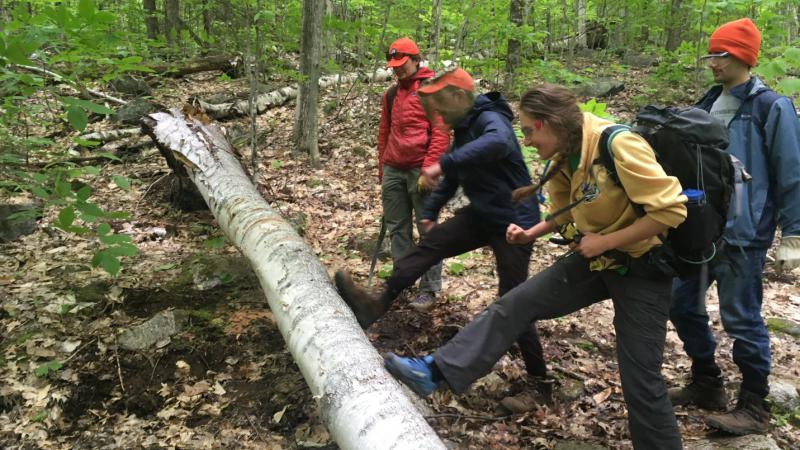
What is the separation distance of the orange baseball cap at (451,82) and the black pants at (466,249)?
859mm

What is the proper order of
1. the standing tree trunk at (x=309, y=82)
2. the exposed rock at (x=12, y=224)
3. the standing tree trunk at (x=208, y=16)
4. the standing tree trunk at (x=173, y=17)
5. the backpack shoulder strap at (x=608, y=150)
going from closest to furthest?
the backpack shoulder strap at (x=608, y=150) < the exposed rock at (x=12, y=224) < the standing tree trunk at (x=208, y=16) < the standing tree trunk at (x=309, y=82) < the standing tree trunk at (x=173, y=17)

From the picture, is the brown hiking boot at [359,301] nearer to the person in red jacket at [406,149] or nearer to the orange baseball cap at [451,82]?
the person in red jacket at [406,149]

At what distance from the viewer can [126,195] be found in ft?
22.5

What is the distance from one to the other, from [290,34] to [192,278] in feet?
19.2

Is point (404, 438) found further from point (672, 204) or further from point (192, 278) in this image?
point (192, 278)

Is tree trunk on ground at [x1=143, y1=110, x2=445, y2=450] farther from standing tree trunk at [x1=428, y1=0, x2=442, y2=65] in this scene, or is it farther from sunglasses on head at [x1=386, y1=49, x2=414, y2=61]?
standing tree trunk at [x1=428, y1=0, x2=442, y2=65]

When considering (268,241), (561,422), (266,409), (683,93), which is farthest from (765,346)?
(683,93)

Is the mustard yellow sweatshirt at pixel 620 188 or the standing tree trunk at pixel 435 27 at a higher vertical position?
the standing tree trunk at pixel 435 27

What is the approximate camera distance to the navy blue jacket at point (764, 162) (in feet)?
9.41

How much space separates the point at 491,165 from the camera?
11.1ft

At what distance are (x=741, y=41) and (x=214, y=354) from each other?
4.10m

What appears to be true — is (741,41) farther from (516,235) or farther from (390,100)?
(390,100)

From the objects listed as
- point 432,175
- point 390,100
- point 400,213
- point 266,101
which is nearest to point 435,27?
point 266,101

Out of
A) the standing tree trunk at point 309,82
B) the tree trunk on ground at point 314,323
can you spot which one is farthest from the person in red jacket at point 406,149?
the standing tree trunk at point 309,82
